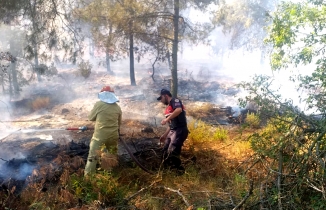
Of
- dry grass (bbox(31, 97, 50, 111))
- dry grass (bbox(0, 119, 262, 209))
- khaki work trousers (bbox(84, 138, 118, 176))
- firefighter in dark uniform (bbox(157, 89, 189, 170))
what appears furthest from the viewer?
dry grass (bbox(31, 97, 50, 111))

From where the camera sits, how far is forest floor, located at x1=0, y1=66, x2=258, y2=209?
14.7 ft

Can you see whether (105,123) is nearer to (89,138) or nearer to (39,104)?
(89,138)

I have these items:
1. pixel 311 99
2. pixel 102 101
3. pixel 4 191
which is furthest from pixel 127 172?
pixel 311 99

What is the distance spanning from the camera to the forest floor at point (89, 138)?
177 inches

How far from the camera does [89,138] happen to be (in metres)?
8.02

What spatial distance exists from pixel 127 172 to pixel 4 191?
199 centimetres

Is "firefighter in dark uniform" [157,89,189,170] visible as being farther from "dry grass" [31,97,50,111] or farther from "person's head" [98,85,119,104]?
"dry grass" [31,97,50,111]

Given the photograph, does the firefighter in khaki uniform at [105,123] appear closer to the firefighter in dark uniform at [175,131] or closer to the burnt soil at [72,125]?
the burnt soil at [72,125]

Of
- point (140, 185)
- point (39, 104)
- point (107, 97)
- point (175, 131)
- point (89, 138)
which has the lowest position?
point (39, 104)

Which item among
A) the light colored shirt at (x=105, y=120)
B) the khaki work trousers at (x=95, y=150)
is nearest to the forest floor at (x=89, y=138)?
the khaki work trousers at (x=95, y=150)

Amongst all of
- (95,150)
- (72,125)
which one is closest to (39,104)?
(72,125)

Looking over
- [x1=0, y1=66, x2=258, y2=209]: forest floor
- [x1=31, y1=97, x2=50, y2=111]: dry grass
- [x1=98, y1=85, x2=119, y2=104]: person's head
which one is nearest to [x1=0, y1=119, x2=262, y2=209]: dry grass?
[x1=0, y1=66, x2=258, y2=209]: forest floor

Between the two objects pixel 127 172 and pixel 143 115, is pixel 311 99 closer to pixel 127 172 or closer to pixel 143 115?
pixel 127 172

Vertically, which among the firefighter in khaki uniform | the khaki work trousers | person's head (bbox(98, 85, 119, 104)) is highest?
person's head (bbox(98, 85, 119, 104))
